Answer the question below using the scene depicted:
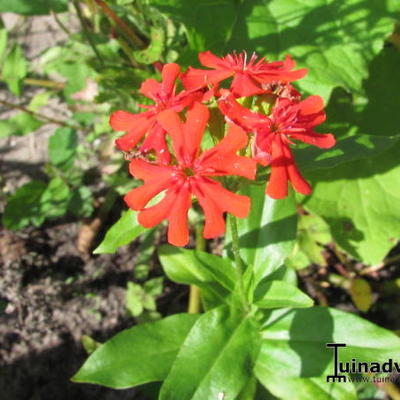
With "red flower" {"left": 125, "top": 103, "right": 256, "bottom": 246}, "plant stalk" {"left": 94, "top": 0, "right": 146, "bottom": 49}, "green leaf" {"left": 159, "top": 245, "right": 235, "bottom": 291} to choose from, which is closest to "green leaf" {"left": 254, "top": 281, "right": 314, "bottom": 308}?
"green leaf" {"left": 159, "top": 245, "right": 235, "bottom": 291}

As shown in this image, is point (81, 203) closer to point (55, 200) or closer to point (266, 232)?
point (55, 200)

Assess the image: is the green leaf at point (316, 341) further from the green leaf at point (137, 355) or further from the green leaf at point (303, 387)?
the green leaf at point (137, 355)

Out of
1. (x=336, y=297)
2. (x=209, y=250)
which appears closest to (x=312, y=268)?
(x=336, y=297)

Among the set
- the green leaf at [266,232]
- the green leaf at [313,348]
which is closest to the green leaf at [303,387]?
the green leaf at [313,348]

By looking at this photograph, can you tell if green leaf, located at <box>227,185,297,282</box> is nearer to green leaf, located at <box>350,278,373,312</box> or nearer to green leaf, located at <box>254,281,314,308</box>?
green leaf, located at <box>254,281,314,308</box>

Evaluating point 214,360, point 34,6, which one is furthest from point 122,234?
point 34,6

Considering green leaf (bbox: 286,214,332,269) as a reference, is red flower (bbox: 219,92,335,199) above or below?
above
